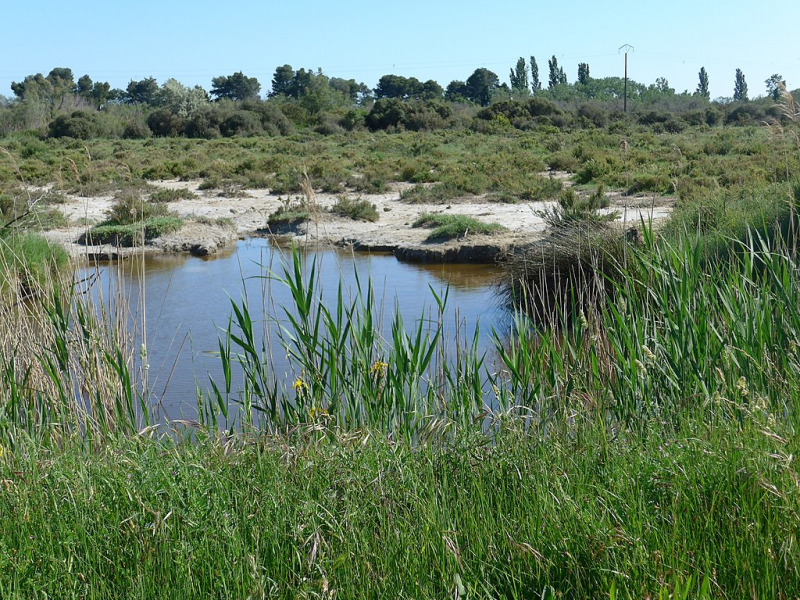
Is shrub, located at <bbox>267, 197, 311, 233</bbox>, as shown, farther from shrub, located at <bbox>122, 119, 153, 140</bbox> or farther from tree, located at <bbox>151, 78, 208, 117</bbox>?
tree, located at <bbox>151, 78, 208, 117</bbox>

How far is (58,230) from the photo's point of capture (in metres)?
15.2

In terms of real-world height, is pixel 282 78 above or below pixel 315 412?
above

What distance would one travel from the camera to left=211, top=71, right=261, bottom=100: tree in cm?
7950

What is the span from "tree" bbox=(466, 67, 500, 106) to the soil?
5387 cm

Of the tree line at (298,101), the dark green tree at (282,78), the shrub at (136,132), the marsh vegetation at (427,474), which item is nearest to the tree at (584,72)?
the tree line at (298,101)

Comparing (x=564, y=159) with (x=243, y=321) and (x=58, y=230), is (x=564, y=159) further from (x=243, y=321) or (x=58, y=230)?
(x=243, y=321)

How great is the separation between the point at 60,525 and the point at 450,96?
72497 mm

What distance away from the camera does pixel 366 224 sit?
53.1ft

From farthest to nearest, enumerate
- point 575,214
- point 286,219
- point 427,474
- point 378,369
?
point 286,219
point 575,214
point 378,369
point 427,474

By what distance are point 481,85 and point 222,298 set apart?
65.4m

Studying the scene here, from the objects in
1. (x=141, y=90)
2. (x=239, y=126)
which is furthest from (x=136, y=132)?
(x=141, y=90)

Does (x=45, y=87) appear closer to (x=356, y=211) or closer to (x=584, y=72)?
(x=584, y=72)

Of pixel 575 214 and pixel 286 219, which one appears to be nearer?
pixel 575 214

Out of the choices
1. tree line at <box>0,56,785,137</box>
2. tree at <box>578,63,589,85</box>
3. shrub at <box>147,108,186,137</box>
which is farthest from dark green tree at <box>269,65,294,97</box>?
shrub at <box>147,108,186,137</box>
